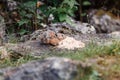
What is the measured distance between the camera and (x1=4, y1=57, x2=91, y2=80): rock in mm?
3396

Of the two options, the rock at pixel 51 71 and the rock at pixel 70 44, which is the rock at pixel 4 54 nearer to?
the rock at pixel 70 44

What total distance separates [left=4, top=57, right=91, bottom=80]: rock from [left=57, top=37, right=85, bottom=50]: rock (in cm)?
245

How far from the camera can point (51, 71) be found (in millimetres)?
3414

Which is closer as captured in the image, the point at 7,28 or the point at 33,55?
the point at 33,55

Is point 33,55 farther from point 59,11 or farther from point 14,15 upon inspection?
point 14,15

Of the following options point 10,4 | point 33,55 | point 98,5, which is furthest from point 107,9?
point 33,55

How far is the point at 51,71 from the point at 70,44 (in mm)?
2702

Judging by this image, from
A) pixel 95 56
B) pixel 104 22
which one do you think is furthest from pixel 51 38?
pixel 104 22

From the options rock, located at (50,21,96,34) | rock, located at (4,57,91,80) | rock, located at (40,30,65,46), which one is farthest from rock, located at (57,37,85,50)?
rock, located at (4,57,91,80)

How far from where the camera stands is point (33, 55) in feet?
18.5

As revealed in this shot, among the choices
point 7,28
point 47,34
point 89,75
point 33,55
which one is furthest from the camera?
point 7,28

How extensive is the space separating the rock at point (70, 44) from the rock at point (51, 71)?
245 cm

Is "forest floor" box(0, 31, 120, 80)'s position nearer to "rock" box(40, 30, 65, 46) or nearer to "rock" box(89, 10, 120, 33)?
"rock" box(40, 30, 65, 46)

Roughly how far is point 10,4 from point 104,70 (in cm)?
537
